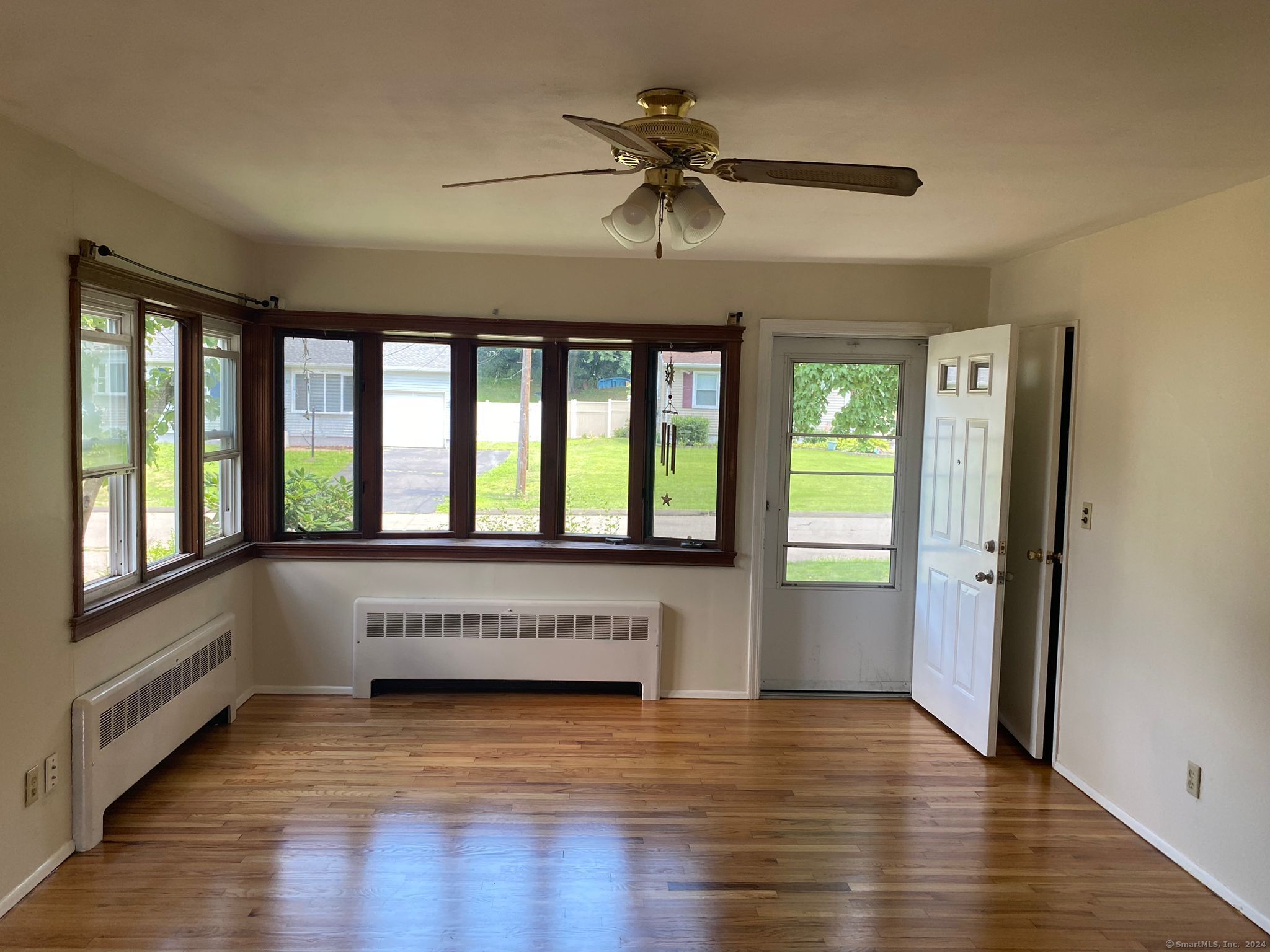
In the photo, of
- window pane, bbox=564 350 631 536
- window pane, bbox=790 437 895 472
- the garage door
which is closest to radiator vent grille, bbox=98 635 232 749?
the garage door

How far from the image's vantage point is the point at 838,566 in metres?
4.93

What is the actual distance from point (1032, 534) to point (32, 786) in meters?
4.07

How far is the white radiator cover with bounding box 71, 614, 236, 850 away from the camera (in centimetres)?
302

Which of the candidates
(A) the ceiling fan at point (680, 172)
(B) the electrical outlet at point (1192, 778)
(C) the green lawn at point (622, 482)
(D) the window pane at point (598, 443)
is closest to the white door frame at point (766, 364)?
(C) the green lawn at point (622, 482)

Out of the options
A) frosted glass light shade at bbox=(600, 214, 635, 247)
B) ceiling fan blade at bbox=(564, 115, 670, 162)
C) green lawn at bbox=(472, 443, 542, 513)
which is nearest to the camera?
ceiling fan blade at bbox=(564, 115, 670, 162)

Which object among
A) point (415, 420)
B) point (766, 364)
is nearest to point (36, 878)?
point (415, 420)

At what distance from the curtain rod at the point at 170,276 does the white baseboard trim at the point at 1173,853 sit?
4.33m

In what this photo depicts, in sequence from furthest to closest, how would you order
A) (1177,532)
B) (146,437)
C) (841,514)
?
1. (841,514)
2. (146,437)
3. (1177,532)

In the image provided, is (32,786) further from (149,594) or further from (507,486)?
(507,486)

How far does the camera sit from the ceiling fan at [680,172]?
1878 millimetres

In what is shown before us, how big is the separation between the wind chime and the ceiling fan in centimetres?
234

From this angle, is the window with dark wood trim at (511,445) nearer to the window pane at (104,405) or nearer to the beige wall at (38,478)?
the window pane at (104,405)

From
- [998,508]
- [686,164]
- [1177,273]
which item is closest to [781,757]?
[998,508]

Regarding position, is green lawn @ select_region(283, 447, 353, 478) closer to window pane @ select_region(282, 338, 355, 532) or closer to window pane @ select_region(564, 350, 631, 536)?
window pane @ select_region(282, 338, 355, 532)
